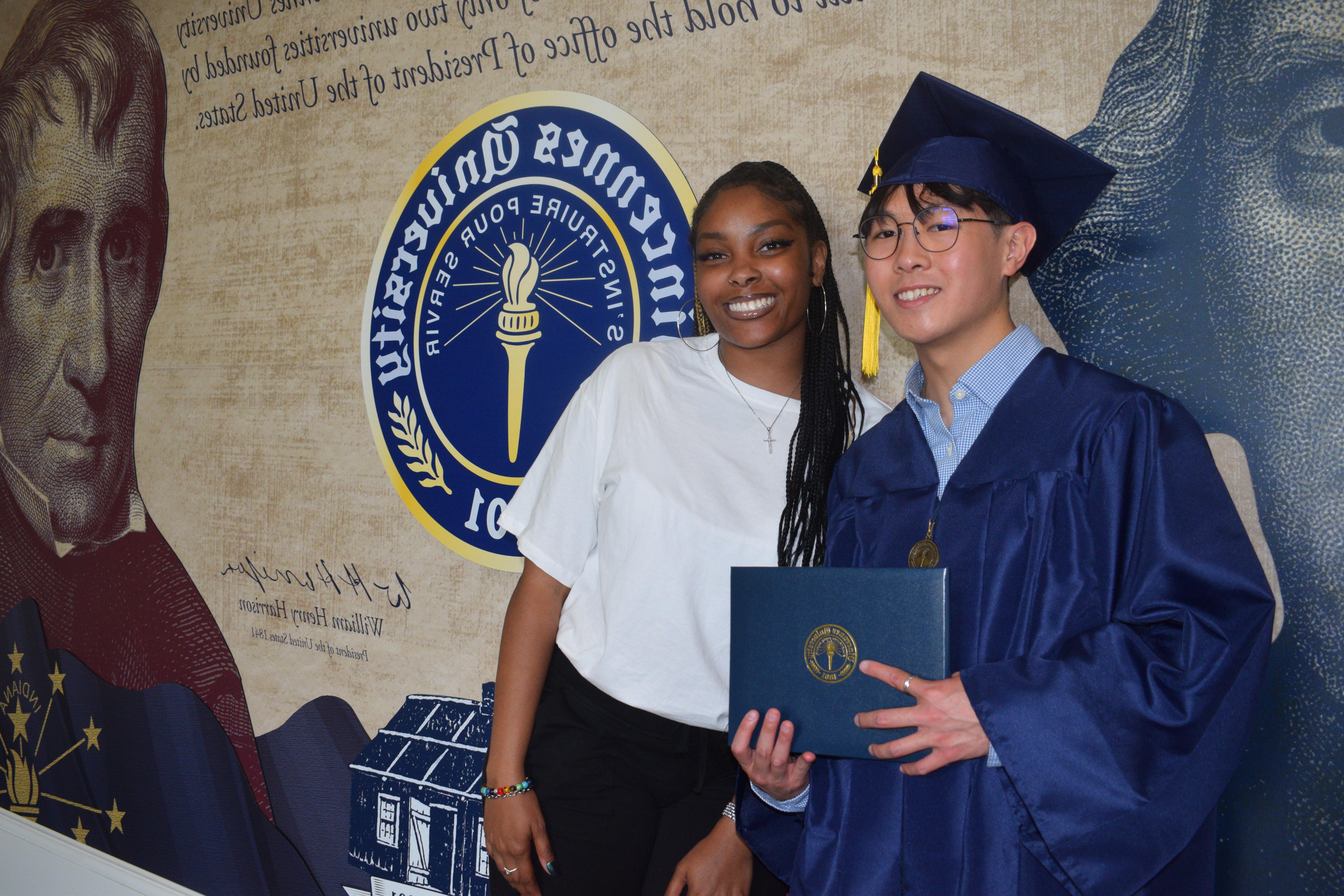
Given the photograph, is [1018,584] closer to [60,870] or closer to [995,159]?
[995,159]

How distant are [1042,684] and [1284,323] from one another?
2.88ft

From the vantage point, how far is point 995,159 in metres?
1.21

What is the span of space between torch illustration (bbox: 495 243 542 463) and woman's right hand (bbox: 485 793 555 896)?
95 cm

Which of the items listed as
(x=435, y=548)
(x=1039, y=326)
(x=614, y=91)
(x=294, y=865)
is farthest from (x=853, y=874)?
(x=294, y=865)

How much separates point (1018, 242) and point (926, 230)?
0.13m

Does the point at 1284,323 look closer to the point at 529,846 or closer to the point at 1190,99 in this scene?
the point at 1190,99

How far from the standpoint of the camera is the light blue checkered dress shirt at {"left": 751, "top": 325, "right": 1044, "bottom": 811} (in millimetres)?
1207

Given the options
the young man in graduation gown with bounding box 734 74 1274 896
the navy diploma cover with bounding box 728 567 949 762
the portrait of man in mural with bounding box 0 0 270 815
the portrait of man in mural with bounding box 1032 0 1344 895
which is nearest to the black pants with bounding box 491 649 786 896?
the young man in graduation gown with bounding box 734 74 1274 896

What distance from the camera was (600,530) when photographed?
1599 millimetres

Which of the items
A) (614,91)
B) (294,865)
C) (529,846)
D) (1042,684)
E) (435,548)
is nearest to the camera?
(1042,684)

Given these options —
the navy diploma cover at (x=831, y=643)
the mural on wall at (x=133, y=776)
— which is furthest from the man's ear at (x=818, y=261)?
the mural on wall at (x=133, y=776)

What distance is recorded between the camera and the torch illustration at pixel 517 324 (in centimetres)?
226

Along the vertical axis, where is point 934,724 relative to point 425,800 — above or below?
above

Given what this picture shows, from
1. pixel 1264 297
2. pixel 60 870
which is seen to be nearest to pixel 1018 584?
pixel 1264 297
